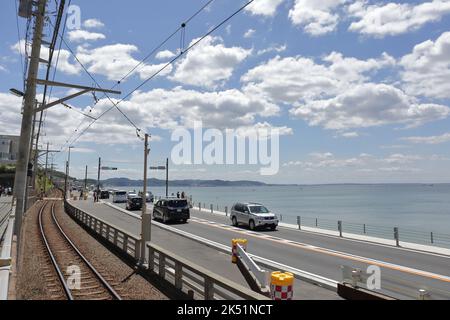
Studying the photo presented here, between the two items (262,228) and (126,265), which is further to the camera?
(262,228)

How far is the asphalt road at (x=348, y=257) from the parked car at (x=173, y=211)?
5.88 meters

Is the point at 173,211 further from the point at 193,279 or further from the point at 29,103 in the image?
the point at 193,279

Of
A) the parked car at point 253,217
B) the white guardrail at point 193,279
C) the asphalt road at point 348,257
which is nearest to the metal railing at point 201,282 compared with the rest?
the white guardrail at point 193,279

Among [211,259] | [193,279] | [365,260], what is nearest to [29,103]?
[211,259]

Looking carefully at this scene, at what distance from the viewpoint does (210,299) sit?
8.03 metres

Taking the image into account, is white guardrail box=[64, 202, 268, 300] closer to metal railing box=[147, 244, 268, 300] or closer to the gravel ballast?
metal railing box=[147, 244, 268, 300]

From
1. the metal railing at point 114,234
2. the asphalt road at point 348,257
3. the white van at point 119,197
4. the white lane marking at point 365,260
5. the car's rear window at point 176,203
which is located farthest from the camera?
the white van at point 119,197

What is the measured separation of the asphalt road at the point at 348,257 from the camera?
1225cm

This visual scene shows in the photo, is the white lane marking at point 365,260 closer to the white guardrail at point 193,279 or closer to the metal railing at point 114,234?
the white guardrail at point 193,279

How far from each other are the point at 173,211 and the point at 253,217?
23.0 ft

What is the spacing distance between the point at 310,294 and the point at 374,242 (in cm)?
1267
